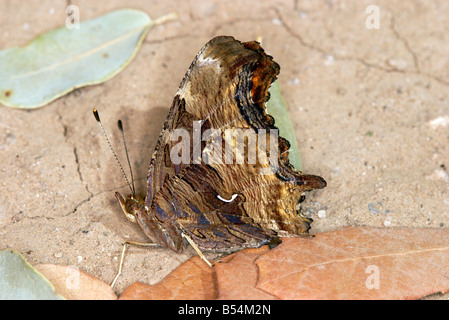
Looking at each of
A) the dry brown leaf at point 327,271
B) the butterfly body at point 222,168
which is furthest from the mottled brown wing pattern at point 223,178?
the dry brown leaf at point 327,271

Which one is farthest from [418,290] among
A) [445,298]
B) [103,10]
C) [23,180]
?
[103,10]

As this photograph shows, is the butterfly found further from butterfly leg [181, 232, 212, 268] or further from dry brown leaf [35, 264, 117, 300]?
dry brown leaf [35, 264, 117, 300]

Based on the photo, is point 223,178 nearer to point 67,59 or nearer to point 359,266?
point 359,266

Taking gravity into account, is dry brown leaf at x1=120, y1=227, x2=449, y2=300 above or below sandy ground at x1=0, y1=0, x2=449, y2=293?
below

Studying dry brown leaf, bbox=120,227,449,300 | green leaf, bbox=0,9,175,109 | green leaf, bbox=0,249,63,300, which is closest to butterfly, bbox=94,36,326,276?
dry brown leaf, bbox=120,227,449,300

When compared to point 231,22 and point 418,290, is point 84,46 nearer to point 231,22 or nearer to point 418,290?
point 231,22

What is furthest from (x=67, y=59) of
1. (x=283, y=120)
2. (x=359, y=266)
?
(x=359, y=266)

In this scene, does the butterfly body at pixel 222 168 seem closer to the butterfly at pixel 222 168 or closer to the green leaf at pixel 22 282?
the butterfly at pixel 222 168
